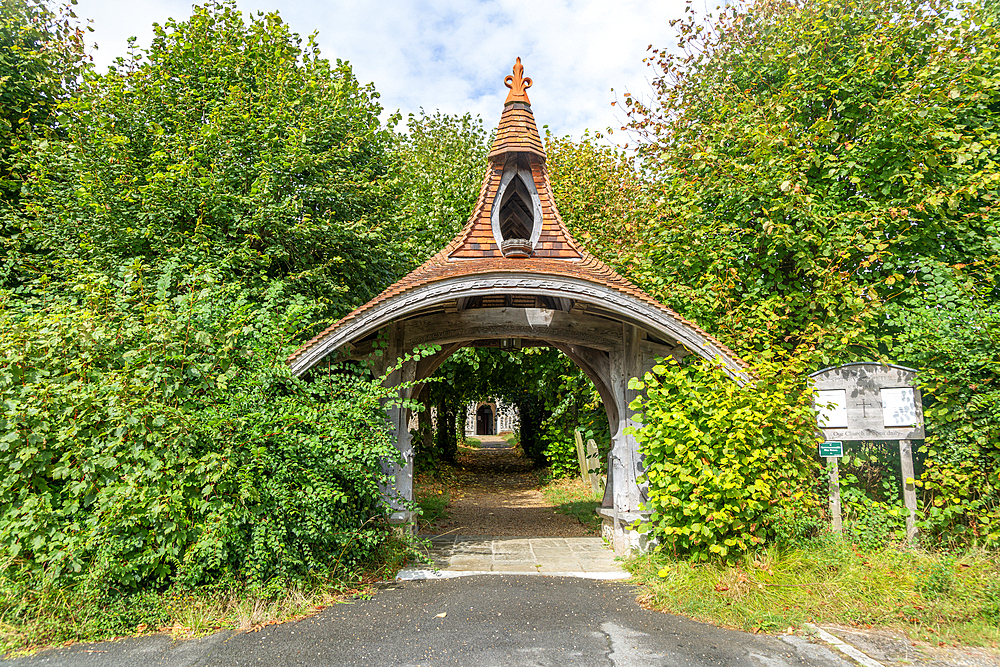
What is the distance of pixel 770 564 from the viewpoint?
5613 mm

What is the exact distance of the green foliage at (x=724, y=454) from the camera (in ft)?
18.5

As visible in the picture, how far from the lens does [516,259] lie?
7.21m

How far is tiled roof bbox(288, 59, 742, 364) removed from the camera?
20.8ft

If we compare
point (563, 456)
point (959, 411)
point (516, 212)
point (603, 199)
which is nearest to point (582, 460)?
point (563, 456)

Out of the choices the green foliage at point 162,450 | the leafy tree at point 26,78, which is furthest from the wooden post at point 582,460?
the leafy tree at point 26,78

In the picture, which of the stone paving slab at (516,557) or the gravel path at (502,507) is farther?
the gravel path at (502,507)

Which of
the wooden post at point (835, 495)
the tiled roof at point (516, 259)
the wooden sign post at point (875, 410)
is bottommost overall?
the wooden post at point (835, 495)

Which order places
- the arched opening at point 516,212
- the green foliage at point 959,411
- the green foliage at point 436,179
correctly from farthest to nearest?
the green foliage at point 436,179 → the arched opening at point 516,212 → the green foliage at point 959,411

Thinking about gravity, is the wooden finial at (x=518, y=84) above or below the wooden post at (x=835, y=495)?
above

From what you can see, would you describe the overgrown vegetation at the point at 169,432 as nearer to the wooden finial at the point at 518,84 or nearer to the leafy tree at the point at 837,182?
the wooden finial at the point at 518,84

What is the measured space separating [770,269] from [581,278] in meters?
3.33

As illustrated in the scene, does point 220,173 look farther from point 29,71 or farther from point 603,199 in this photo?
point 603,199

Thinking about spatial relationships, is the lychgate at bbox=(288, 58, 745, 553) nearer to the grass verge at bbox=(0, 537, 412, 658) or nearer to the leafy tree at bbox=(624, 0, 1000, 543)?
the leafy tree at bbox=(624, 0, 1000, 543)

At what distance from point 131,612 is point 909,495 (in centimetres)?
739
